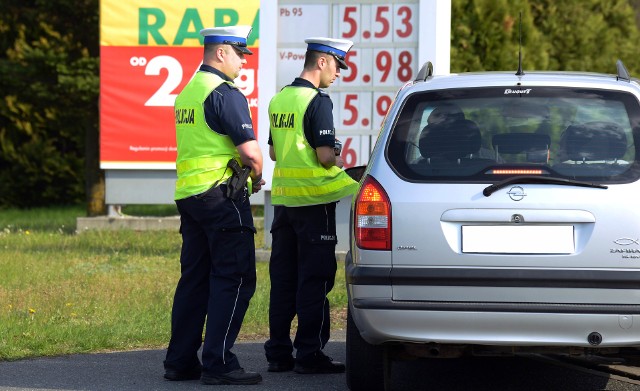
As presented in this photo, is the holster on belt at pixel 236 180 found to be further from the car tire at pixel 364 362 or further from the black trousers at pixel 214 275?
the car tire at pixel 364 362

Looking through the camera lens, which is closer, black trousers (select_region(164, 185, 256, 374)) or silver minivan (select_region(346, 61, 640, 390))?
silver minivan (select_region(346, 61, 640, 390))

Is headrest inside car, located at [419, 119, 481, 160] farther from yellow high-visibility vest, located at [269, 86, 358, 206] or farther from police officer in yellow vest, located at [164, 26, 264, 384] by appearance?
yellow high-visibility vest, located at [269, 86, 358, 206]

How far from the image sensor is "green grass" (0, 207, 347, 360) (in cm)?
842

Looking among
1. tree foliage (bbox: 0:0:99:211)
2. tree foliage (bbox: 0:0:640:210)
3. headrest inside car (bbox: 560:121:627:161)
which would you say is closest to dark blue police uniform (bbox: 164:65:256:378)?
headrest inside car (bbox: 560:121:627:161)

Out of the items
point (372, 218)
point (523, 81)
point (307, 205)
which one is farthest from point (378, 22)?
point (372, 218)

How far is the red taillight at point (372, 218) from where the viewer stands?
5.91 metres

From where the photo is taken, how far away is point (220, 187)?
688 cm

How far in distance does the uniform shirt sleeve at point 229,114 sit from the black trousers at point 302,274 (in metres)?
0.80

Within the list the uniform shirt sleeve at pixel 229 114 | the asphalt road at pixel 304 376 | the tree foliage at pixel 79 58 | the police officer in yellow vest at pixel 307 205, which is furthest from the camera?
the tree foliage at pixel 79 58

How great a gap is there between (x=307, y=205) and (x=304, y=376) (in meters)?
0.98

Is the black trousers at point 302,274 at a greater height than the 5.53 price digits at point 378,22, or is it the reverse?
the 5.53 price digits at point 378,22

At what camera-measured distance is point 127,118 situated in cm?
1828

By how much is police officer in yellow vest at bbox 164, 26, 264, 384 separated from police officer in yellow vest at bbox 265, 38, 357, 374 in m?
0.43

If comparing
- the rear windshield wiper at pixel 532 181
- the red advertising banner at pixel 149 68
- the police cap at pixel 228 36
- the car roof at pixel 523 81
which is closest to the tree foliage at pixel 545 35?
the red advertising banner at pixel 149 68
